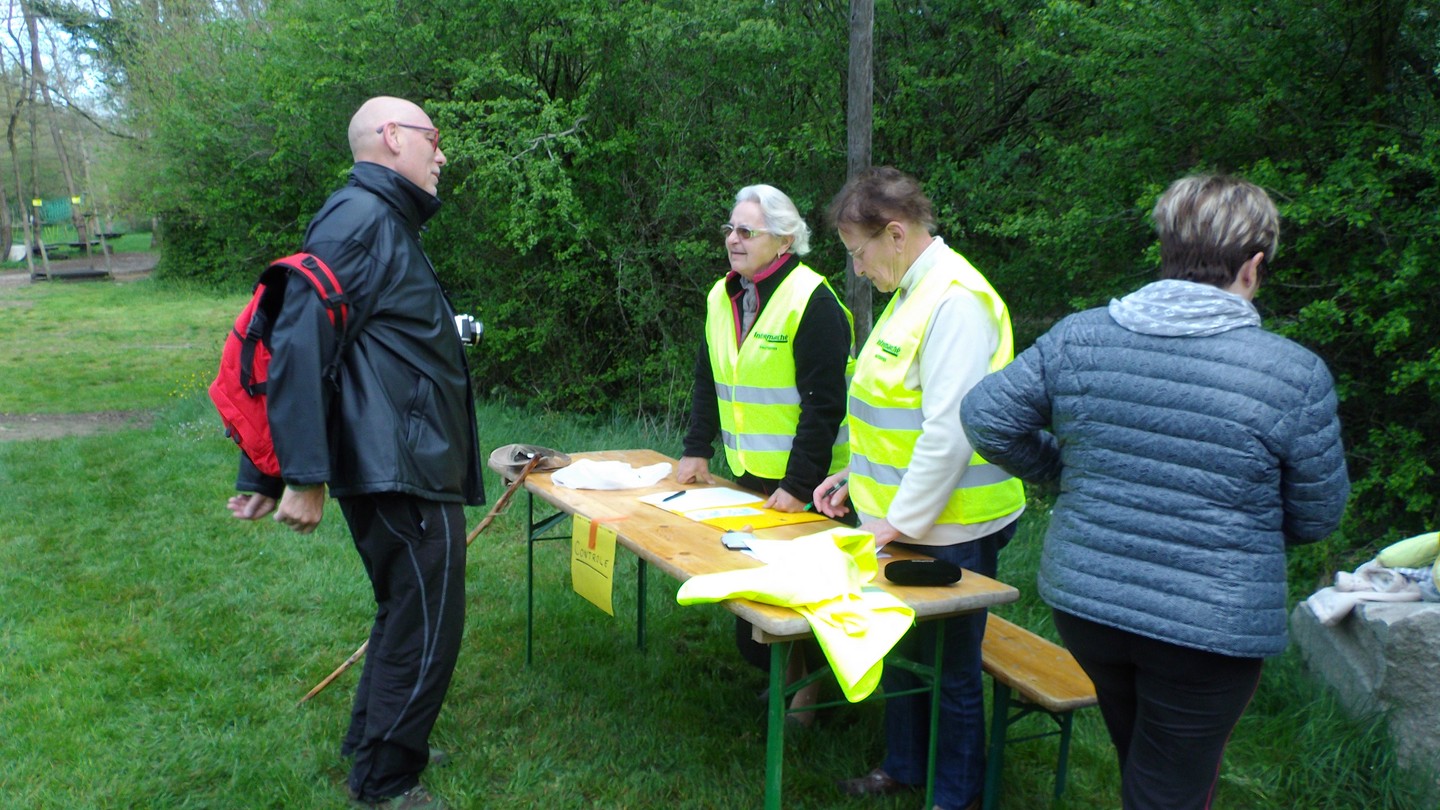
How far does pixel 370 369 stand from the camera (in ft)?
9.42

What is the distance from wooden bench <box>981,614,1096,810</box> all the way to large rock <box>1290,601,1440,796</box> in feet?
3.12

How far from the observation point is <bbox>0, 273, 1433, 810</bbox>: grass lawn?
3342 mm

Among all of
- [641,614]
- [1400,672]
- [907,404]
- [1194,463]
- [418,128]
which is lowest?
[641,614]

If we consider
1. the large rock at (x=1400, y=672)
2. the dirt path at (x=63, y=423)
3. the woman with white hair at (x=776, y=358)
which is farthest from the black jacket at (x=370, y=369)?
the dirt path at (x=63, y=423)

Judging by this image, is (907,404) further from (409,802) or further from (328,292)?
(409,802)

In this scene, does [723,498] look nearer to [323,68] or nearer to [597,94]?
[597,94]

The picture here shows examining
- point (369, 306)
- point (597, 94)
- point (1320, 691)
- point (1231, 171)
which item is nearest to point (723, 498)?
point (369, 306)

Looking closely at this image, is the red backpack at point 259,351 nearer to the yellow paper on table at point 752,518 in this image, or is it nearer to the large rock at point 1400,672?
the yellow paper on table at point 752,518

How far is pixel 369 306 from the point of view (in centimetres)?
287

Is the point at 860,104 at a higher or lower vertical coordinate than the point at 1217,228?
higher

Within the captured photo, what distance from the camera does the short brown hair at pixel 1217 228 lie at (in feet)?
6.42

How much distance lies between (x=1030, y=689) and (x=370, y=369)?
6.49ft

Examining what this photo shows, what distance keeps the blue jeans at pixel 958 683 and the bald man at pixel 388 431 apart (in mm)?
1316

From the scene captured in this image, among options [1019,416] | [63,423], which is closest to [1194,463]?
[1019,416]
